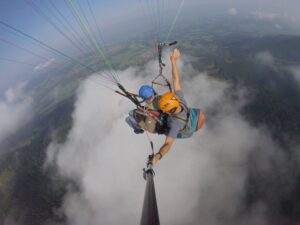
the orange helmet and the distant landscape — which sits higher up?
the distant landscape

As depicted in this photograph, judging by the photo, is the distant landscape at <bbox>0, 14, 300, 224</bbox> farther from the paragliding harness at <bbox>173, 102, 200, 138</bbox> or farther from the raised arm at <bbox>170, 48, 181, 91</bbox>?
the paragliding harness at <bbox>173, 102, 200, 138</bbox>

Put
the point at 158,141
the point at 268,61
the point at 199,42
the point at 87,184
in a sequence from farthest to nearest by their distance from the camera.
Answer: the point at 199,42
the point at 87,184
the point at 268,61
the point at 158,141

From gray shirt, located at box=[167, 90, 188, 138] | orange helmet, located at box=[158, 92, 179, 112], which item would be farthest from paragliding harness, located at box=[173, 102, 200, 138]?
orange helmet, located at box=[158, 92, 179, 112]

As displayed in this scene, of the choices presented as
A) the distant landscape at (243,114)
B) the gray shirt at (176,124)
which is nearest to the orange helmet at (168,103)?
the gray shirt at (176,124)

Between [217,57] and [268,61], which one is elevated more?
[217,57]

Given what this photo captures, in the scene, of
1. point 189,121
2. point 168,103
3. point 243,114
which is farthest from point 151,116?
point 243,114

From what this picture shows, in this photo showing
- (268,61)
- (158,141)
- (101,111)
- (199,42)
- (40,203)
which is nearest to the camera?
(158,141)

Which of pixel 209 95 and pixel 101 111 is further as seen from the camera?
pixel 101 111

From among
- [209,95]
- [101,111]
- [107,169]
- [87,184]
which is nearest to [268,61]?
[209,95]

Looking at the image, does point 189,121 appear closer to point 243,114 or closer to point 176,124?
point 176,124

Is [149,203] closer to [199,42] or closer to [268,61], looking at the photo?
[268,61]

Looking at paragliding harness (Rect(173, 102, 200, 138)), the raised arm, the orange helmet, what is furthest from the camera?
the raised arm
